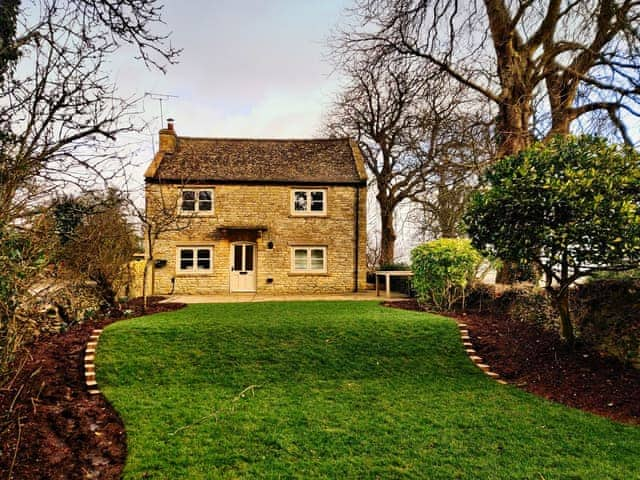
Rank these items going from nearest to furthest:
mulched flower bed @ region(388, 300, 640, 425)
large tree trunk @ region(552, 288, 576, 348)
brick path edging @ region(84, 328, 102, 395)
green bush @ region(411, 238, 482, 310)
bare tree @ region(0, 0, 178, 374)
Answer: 1. bare tree @ region(0, 0, 178, 374)
2. mulched flower bed @ region(388, 300, 640, 425)
3. brick path edging @ region(84, 328, 102, 395)
4. large tree trunk @ region(552, 288, 576, 348)
5. green bush @ region(411, 238, 482, 310)

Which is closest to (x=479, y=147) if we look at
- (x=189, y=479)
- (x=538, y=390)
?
(x=538, y=390)

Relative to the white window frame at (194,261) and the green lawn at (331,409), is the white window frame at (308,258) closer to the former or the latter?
the white window frame at (194,261)

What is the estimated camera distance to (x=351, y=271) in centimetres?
1698

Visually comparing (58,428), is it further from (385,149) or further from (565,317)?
(385,149)

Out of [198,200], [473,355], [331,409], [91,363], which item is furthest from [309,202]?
[331,409]

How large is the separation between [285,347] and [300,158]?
39.8 feet

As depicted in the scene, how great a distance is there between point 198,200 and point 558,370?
46.6 ft

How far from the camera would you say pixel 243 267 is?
16.8 m

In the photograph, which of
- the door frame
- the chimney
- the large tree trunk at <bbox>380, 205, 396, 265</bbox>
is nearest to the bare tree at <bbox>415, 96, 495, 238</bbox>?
the large tree trunk at <bbox>380, 205, 396, 265</bbox>

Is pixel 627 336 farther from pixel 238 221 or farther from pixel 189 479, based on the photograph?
pixel 238 221

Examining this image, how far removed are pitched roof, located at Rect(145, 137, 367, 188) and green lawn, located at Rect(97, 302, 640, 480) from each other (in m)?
8.97

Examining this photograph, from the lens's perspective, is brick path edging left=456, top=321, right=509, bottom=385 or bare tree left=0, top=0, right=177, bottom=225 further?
brick path edging left=456, top=321, right=509, bottom=385

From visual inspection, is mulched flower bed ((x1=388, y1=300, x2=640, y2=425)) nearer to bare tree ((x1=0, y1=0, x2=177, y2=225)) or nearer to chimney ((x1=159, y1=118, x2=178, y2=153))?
bare tree ((x1=0, y1=0, x2=177, y2=225))

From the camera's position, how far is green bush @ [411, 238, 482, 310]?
10703 millimetres
